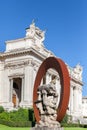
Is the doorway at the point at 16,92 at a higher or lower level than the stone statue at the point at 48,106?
higher

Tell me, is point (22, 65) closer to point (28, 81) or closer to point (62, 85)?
point (28, 81)

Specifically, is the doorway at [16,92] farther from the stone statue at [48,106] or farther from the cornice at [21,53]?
the stone statue at [48,106]

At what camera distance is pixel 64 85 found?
25.3 m

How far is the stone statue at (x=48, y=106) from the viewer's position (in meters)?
25.8

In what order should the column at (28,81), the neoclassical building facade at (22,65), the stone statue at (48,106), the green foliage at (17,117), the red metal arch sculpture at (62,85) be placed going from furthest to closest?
the neoclassical building facade at (22,65) < the column at (28,81) < the green foliage at (17,117) < the stone statue at (48,106) < the red metal arch sculpture at (62,85)

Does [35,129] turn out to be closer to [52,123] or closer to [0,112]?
[52,123]

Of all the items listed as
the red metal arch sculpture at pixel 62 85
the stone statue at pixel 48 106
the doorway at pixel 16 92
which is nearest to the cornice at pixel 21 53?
the doorway at pixel 16 92

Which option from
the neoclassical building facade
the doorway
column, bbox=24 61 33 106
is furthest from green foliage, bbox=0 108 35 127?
the doorway

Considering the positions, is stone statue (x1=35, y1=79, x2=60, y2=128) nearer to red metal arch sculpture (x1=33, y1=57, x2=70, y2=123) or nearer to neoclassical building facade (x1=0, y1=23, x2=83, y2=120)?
red metal arch sculpture (x1=33, y1=57, x2=70, y2=123)

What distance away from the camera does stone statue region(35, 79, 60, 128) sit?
25.8m

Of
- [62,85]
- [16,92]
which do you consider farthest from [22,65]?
[62,85]

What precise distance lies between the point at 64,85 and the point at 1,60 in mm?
41012

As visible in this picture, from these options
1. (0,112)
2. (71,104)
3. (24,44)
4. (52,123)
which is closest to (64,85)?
(52,123)

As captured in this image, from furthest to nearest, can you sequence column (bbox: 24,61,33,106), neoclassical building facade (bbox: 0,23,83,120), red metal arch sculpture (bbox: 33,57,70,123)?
neoclassical building facade (bbox: 0,23,83,120) → column (bbox: 24,61,33,106) → red metal arch sculpture (bbox: 33,57,70,123)
